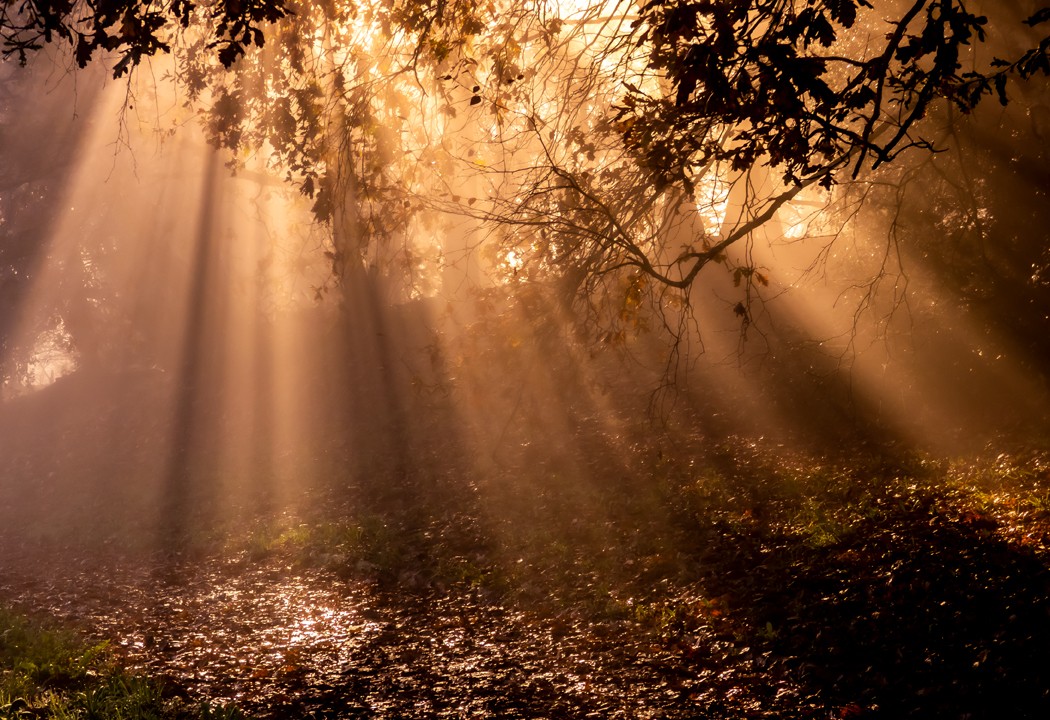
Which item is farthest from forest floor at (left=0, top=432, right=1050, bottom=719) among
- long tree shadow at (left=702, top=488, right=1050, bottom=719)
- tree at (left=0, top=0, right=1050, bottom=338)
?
tree at (left=0, top=0, right=1050, bottom=338)

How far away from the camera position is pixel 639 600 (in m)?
7.63

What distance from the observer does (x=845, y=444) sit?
10.8 meters

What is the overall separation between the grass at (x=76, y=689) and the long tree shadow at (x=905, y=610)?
4274 millimetres

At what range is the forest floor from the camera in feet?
17.7

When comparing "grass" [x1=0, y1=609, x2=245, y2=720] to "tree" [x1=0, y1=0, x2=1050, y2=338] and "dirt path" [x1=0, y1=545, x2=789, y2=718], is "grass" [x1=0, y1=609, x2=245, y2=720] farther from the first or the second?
"tree" [x1=0, y1=0, x2=1050, y2=338]

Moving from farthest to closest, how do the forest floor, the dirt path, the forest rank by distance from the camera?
the dirt path < the forest floor < the forest

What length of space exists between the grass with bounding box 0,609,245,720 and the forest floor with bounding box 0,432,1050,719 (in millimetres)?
331

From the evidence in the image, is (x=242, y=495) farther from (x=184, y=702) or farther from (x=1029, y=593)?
(x=1029, y=593)

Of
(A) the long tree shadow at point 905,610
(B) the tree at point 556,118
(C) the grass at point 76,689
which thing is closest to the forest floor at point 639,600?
(A) the long tree shadow at point 905,610

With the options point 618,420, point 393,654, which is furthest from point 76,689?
point 618,420

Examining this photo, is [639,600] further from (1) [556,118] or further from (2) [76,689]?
(2) [76,689]

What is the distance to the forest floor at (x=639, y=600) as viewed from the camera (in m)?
5.40

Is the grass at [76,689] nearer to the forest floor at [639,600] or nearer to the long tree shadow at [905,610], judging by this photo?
the forest floor at [639,600]

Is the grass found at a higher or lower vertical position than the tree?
lower
